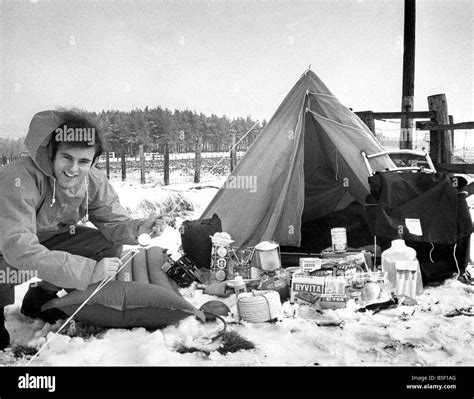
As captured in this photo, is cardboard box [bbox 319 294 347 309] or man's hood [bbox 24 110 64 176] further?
cardboard box [bbox 319 294 347 309]

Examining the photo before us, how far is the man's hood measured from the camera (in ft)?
4.87

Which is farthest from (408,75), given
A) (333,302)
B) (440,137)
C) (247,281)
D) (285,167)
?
(333,302)

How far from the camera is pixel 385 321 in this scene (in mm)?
1682

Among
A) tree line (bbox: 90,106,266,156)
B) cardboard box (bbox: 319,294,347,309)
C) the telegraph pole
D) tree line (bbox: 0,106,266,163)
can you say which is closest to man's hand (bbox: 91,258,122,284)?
cardboard box (bbox: 319,294,347,309)

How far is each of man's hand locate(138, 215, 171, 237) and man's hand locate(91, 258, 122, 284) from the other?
0.34 meters

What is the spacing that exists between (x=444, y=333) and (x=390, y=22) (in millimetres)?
1943

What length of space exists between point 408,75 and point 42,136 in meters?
4.18

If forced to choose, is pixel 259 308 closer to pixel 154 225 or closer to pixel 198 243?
pixel 154 225

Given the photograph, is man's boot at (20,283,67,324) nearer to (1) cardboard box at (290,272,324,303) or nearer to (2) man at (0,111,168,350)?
(2) man at (0,111,168,350)

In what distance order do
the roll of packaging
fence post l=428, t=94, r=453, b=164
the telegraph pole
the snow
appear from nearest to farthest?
1. the snow
2. the roll of packaging
3. fence post l=428, t=94, r=453, b=164
4. the telegraph pole

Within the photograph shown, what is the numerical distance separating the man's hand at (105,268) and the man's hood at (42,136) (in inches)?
14.6

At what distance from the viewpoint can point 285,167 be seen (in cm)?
268

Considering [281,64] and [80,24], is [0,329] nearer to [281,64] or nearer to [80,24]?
[80,24]
